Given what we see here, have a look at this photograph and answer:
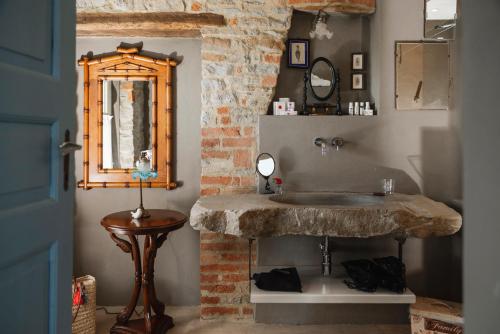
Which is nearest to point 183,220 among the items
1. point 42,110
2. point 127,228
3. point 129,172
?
point 127,228

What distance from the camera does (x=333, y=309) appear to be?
9.30 ft

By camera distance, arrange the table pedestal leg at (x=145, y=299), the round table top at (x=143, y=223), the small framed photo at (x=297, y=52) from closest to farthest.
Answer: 1. the round table top at (x=143, y=223)
2. the table pedestal leg at (x=145, y=299)
3. the small framed photo at (x=297, y=52)

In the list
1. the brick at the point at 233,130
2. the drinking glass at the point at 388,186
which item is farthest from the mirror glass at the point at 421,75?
the brick at the point at 233,130

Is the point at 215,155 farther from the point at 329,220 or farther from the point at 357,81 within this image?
the point at 357,81

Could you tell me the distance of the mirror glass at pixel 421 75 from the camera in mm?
2904

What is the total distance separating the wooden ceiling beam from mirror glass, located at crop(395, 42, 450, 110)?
1.36 m

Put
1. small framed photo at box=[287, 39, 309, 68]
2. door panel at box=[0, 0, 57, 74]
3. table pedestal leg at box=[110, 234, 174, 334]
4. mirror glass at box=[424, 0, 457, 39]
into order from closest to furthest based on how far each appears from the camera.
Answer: door panel at box=[0, 0, 57, 74] → mirror glass at box=[424, 0, 457, 39] → table pedestal leg at box=[110, 234, 174, 334] → small framed photo at box=[287, 39, 309, 68]

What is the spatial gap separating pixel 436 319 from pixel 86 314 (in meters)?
2.21

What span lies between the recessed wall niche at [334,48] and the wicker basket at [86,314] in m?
1.91

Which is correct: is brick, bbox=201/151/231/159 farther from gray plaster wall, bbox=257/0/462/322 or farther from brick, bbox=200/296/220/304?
brick, bbox=200/296/220/304

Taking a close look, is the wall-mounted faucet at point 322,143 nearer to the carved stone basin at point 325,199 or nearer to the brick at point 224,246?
the carved stone basin at point 325,199

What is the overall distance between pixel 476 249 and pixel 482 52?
1.35ft

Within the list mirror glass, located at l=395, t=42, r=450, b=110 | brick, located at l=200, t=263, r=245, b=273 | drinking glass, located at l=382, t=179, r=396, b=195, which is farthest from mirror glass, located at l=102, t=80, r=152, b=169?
mirror glass, located at l=395, t=42, r=450, b=110

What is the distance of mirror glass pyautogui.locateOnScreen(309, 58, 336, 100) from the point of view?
3039 millimetres
